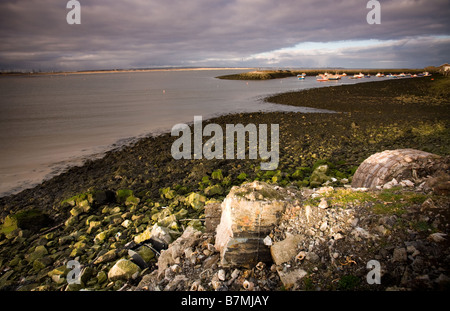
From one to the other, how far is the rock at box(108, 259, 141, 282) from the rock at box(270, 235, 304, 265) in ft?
8.80

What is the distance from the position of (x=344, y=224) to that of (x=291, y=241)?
95 centimetres

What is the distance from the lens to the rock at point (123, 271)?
14.6 feet

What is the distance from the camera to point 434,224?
11.2 feet

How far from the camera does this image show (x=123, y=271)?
447cm

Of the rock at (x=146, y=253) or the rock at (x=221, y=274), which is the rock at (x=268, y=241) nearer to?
the rock at (x=221, y=274)

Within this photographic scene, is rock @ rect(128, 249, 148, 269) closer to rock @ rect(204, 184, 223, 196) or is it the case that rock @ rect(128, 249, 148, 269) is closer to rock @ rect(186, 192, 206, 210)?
rock @ rect(186, 192, 206, 210)

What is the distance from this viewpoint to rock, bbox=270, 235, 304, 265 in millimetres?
3709

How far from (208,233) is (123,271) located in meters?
1.76

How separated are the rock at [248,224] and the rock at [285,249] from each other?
0.18m

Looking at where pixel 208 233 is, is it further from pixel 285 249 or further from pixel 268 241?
pixel 285 249

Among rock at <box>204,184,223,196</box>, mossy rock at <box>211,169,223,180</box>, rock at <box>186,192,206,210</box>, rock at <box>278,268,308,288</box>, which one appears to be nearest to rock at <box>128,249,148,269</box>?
rock at <box>186,192,206,210</box>

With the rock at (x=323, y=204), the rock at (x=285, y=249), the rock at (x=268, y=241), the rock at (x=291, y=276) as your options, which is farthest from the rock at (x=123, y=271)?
the rock at (x=323, y=204)

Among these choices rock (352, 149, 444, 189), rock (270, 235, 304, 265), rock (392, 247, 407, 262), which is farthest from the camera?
rock (352, 149, 444, 189)
